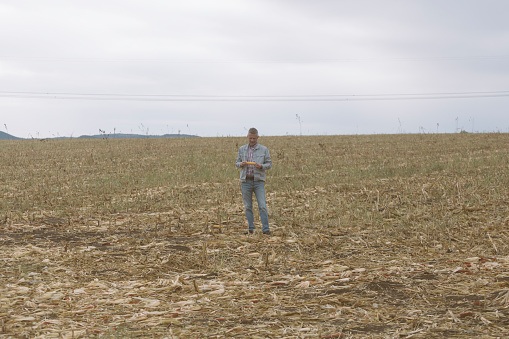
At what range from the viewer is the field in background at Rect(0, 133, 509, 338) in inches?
215

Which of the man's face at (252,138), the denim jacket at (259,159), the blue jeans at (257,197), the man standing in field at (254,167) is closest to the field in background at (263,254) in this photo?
the blue jeans at (257,197)

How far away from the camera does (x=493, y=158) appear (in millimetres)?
20609

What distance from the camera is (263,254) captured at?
29.5ft

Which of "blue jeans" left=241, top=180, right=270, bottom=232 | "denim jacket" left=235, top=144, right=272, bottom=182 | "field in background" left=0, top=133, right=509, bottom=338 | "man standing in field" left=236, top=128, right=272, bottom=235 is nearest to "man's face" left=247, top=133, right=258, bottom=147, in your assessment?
"man standing in field" left=236, top=128, right=272, bottom=235

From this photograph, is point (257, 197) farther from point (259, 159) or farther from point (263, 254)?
point (263, 254)

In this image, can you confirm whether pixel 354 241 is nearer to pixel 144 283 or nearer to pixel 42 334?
pixel 144 283

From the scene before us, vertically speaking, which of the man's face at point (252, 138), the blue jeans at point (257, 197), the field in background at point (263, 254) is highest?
the man's face at point (252, 138)

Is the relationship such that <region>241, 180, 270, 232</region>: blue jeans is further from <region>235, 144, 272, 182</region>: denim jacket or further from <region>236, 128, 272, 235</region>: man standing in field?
<region>235, 144, 272, 182</region>: denim jacket

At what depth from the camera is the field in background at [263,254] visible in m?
5.46

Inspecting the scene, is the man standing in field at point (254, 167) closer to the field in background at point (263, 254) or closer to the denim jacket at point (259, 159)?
the denim jacket at point (259, 159)

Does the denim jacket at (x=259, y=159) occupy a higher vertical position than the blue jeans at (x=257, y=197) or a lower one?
higher

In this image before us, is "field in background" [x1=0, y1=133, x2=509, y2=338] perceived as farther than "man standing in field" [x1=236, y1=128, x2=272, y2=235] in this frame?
No

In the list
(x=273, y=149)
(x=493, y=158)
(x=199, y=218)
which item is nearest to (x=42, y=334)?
(x=199, y=218)

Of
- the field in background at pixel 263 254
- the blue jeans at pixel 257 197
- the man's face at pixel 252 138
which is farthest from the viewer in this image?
the blue jeans at pixel 257 197
